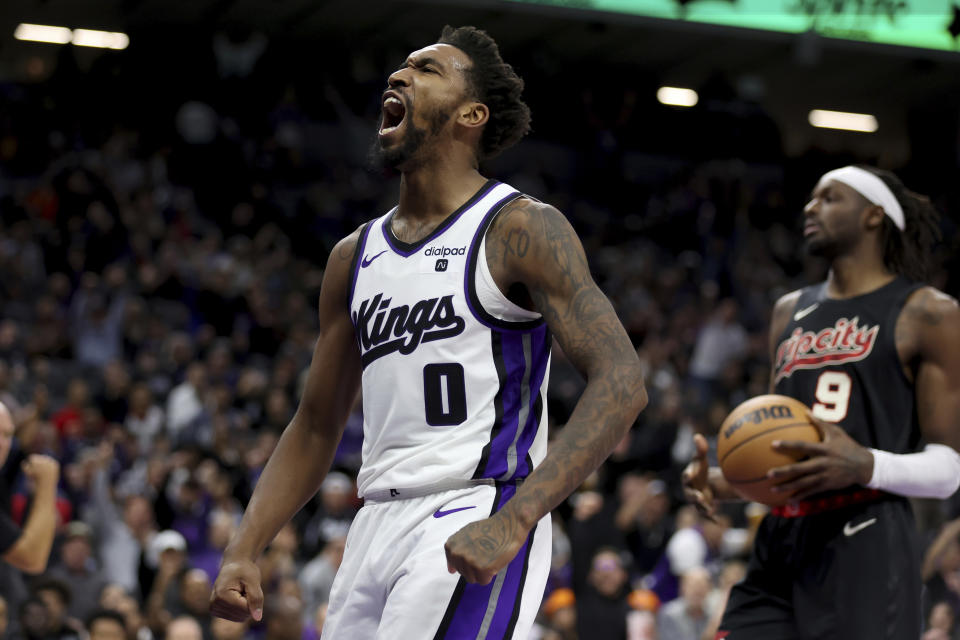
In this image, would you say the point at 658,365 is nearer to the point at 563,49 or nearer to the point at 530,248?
the point at 563,49

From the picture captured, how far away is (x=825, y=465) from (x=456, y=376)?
153cm

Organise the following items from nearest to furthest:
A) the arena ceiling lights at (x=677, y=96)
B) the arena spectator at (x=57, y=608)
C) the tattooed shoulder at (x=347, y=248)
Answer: the tattooed shoulder at (x=347, y=248), the arena spectator at (x=57, y=608), the arena ceiling lights at (x=677, y=96)

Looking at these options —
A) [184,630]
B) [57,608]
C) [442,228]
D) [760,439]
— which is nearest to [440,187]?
[442,228]

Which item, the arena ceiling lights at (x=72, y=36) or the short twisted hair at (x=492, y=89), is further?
the arena ceiling lights at (x=72, y=36)

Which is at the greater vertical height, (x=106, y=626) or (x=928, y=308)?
(x=928, y=308)

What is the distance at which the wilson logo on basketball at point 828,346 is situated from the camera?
437 cm

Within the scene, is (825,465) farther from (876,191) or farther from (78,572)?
(78,572)

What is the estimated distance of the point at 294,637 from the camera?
8.48m

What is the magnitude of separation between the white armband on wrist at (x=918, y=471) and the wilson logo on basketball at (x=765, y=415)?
305mm

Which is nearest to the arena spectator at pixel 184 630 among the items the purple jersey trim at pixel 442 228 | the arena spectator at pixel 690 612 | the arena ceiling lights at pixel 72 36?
the arena spectator at pixel 690 612

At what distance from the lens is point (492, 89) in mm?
3361

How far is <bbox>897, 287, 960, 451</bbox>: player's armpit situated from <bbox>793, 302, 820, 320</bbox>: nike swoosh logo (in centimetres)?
36

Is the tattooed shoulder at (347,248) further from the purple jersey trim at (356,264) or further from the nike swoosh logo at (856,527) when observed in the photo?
the nike swoosh logo at (856,527)

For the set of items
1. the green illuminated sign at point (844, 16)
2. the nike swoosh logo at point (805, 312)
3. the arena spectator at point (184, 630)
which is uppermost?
the green illuminated sign at point (844, 16)
